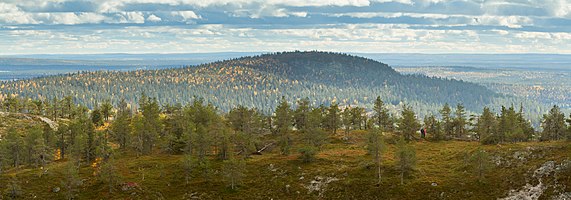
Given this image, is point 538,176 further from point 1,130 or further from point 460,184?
point 1,130

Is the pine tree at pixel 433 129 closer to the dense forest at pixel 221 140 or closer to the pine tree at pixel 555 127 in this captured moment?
the dense forest at pixel 221 140

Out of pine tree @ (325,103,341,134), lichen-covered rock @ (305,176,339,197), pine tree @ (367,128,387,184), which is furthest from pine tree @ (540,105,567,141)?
lichen-covered rock @ (305,176,339,197)

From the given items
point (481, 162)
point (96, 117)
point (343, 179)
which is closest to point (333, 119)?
point (343, 179)

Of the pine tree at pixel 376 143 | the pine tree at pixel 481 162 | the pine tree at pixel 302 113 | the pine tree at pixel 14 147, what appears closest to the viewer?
the pine tree at pixel 481 162

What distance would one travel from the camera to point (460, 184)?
287 feet

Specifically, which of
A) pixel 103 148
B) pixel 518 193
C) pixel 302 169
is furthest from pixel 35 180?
pixel 518 193

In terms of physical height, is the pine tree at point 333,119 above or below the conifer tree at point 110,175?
above

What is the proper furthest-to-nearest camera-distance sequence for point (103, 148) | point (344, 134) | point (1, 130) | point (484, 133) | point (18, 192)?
point (1, 130)
point (344, 134)
point (484, 133)
point (103, 148)
point (18, 192)

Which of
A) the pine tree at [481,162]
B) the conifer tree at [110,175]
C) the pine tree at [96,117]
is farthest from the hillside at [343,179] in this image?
the pine tree at [96,117]

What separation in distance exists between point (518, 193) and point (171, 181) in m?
67.6

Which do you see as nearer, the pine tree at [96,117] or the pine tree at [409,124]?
the pine tree at [409,124]

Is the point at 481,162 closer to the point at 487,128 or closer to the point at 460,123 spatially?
the point at 487,128

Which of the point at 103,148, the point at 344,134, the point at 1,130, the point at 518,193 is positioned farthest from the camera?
the point at 1,130

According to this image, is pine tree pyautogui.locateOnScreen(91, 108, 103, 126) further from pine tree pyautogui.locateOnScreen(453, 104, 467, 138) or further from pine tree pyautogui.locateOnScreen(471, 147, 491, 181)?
pine tree pyautogui.locateOnScreen(471, 147, 491, 181)
